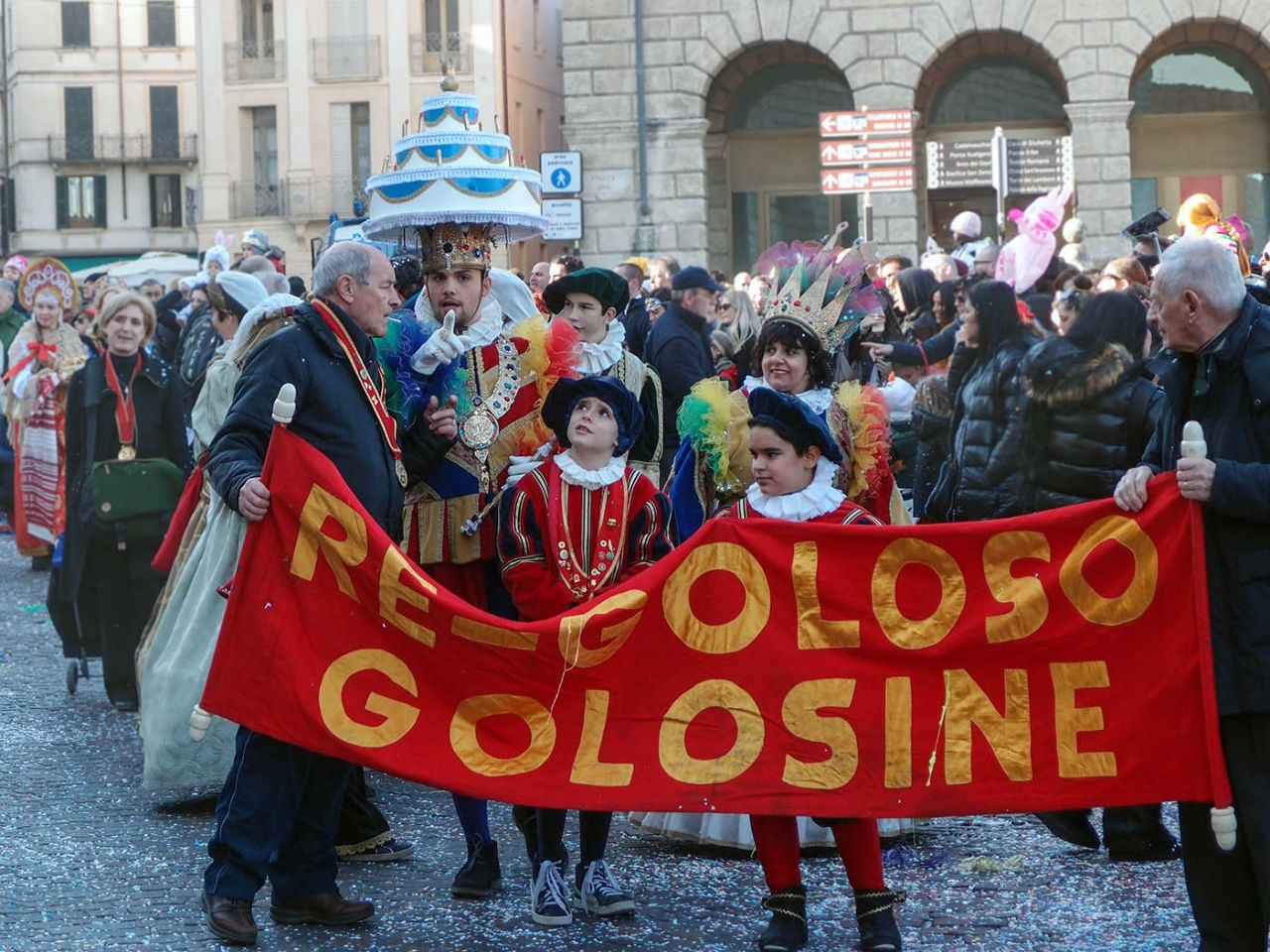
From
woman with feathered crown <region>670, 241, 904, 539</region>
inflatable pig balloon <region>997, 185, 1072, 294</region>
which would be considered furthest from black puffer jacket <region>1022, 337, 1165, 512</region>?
inflatable pig balloon <region>997, 185, 1072, 294</region>

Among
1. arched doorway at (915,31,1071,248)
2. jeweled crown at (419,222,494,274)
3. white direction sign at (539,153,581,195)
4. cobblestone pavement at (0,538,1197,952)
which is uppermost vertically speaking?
arched doorway at (915,31,1071,248)

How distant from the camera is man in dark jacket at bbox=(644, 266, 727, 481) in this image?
1177cm

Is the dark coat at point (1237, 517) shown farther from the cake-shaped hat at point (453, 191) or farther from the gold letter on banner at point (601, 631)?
the cake-shaped hat at point (453, 191)

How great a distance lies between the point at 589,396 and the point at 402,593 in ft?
2.93

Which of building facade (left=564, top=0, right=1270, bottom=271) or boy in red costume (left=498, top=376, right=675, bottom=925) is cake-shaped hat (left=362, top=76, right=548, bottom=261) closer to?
boy in red costume (left=498, top=376, right=675, bottom=925)

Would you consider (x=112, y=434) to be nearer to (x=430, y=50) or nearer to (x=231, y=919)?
(x=231, y=919)

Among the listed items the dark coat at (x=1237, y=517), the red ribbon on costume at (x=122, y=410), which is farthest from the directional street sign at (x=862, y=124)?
the dark coat at (x=1237, y=517)

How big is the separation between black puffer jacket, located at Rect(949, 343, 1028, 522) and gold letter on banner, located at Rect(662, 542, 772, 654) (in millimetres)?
1927

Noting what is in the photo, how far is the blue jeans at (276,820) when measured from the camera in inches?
232

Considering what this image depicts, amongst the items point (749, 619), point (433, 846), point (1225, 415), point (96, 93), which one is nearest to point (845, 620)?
point (749, 619)

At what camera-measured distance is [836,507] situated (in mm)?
5965

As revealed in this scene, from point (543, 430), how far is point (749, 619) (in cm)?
127

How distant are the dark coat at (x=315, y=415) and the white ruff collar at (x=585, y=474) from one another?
→ 548 millimetres

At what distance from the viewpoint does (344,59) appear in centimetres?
4831
